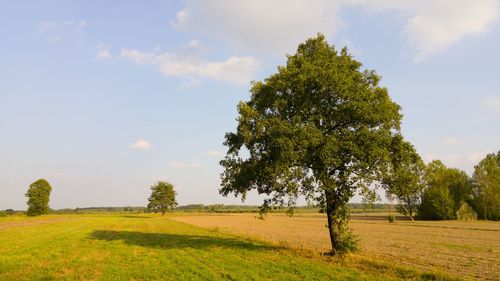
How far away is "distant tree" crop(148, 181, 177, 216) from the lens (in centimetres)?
16300

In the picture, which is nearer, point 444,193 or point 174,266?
point 174,266

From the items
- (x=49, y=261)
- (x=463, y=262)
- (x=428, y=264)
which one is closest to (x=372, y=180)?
(x=428, y=264)

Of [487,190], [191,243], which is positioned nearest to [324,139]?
[191,243]

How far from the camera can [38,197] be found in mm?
159875

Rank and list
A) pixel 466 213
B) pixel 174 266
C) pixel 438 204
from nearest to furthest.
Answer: pixel 174 266 < pixel 466 213 < pixel 438 204

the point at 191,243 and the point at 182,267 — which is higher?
the point at 182,267

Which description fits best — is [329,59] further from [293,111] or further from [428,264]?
[428,264]

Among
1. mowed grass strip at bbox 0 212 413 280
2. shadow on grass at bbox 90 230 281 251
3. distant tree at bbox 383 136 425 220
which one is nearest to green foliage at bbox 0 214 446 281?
mowed grass strip at bbox 0 212 413 280

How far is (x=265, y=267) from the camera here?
69.4 feet

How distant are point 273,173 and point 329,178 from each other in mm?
3841

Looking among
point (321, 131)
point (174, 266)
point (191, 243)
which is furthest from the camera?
point (191, 243)

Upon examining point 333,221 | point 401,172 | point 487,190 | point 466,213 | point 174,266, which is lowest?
point 466,213

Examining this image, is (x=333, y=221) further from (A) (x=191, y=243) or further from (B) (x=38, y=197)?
(B) (x=38, y=197)

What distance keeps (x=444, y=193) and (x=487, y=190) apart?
10305mm
